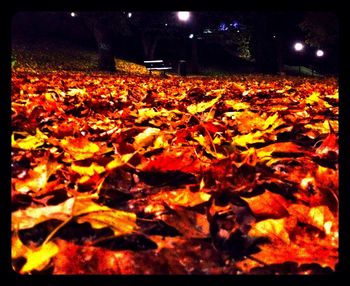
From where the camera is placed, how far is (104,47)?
18312 millimetres

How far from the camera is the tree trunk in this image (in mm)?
17812

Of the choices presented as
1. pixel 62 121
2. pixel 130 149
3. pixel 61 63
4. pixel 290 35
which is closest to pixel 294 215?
pixel 130 149

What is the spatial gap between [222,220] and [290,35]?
109ft

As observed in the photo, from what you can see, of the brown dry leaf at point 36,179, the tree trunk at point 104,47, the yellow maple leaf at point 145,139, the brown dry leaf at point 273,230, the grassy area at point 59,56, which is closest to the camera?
the brown dry leaf at point 273,230

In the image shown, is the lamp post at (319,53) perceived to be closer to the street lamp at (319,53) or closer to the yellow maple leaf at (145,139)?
the street lamp at (319,53)

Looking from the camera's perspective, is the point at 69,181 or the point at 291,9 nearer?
the point at 291,9

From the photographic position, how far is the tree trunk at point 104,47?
58.4 feet

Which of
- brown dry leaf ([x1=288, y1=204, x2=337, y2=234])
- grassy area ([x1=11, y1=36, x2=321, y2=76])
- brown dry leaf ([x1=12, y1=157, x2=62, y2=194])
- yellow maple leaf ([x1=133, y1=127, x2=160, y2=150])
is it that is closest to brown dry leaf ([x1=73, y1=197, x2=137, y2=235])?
brown dry leaf ([x1=12, y1=157, x2=62, y2=194])

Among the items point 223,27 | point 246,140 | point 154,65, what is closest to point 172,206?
point 246,140

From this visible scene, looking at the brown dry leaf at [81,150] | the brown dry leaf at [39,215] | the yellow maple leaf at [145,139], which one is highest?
the yellow maple leaf at [145,139]

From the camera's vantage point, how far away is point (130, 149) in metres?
1.59

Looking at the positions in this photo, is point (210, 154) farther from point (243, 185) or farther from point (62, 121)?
point (62, 121)

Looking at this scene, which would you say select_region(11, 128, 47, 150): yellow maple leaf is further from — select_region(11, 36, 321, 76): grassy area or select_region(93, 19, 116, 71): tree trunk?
select_region(93, 19, 116, 71): tree trunk

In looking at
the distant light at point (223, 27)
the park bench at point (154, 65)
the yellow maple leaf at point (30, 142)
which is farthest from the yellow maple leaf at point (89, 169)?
the distant light at point (223, 27)
